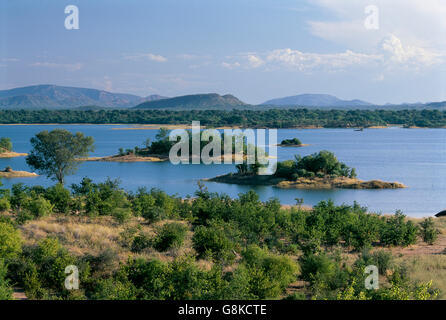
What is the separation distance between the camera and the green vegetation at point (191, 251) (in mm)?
10734

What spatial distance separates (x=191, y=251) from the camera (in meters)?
14.4

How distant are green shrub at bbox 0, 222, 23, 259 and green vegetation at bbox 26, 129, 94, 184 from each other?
2692cm

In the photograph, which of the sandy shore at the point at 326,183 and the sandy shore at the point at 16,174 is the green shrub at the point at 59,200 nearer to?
the sandy shore at the point at 326,183

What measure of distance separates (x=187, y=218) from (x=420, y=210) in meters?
22.0

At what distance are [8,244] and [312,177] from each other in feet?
127

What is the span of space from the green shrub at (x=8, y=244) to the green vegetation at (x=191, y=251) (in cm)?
2

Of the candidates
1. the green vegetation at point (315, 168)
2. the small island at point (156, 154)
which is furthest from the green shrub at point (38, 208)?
the small island at point (156, 154)

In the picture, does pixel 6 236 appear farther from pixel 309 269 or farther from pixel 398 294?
pixel 398 294

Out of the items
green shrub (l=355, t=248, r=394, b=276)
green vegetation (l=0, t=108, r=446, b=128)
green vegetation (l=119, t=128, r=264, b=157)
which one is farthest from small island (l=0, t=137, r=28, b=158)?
green shrub (l=355, t=248, r=394, b=276)

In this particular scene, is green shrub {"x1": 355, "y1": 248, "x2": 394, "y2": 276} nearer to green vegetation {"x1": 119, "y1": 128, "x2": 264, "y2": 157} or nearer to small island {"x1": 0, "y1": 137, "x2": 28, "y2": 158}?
green vegetation {"x1": 119, "y1": 128, "x2": 264, "y2": 157}

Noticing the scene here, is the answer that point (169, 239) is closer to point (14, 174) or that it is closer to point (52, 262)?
point (52, 262)

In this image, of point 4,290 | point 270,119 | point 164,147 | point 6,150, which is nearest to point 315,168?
point 164,147

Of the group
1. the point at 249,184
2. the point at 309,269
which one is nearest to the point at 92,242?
the point at 309,269

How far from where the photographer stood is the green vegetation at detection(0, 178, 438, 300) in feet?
35.2
